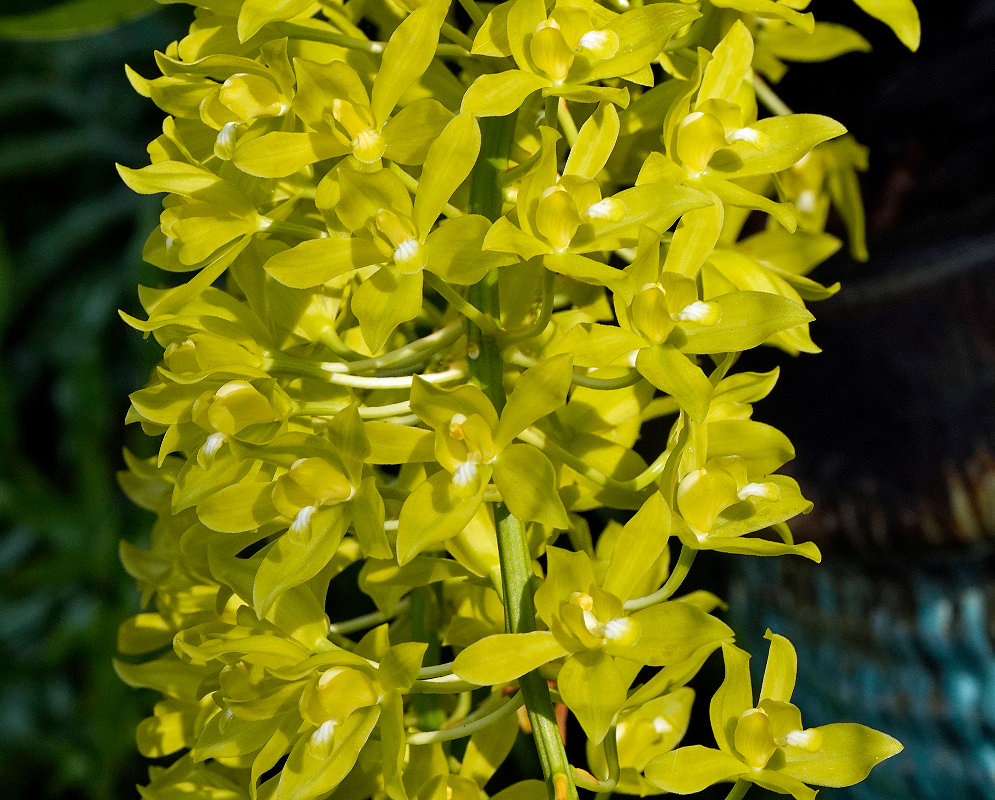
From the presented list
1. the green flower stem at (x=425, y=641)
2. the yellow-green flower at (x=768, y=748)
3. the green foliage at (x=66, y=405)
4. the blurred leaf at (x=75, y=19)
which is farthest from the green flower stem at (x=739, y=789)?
the green foliage at (x=66, y=405)

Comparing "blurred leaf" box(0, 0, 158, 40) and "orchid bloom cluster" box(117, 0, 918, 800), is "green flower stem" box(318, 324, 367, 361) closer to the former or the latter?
"orchid bloom cluster" box(117, 0, 918, 800)

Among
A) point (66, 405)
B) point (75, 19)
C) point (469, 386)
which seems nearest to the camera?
point (469, 386)

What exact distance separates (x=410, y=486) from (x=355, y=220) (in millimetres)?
101

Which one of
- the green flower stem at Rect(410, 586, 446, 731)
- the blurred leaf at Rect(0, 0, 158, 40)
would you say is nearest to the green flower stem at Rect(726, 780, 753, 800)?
the green flower stem at Rect(410, 586, 446, 731)

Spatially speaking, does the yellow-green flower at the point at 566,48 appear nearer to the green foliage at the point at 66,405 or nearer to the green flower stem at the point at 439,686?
the green flower stem at the point at 439,686

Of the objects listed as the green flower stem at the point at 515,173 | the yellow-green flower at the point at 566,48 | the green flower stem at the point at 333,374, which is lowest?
the green flower stem at the point at 333,374

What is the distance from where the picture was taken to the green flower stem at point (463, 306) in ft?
1.05

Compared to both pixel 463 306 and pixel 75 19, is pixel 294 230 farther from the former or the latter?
pixel 75 19

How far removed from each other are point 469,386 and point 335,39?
0.52 ft

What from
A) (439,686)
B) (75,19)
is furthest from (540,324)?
(75,19)

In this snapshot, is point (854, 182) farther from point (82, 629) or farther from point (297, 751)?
point (82, 629)

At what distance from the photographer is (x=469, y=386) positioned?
298mm

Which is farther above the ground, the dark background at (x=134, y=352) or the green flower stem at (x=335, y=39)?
the green flower stem at (x=335, y=39)

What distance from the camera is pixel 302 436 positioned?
0.31 metres
